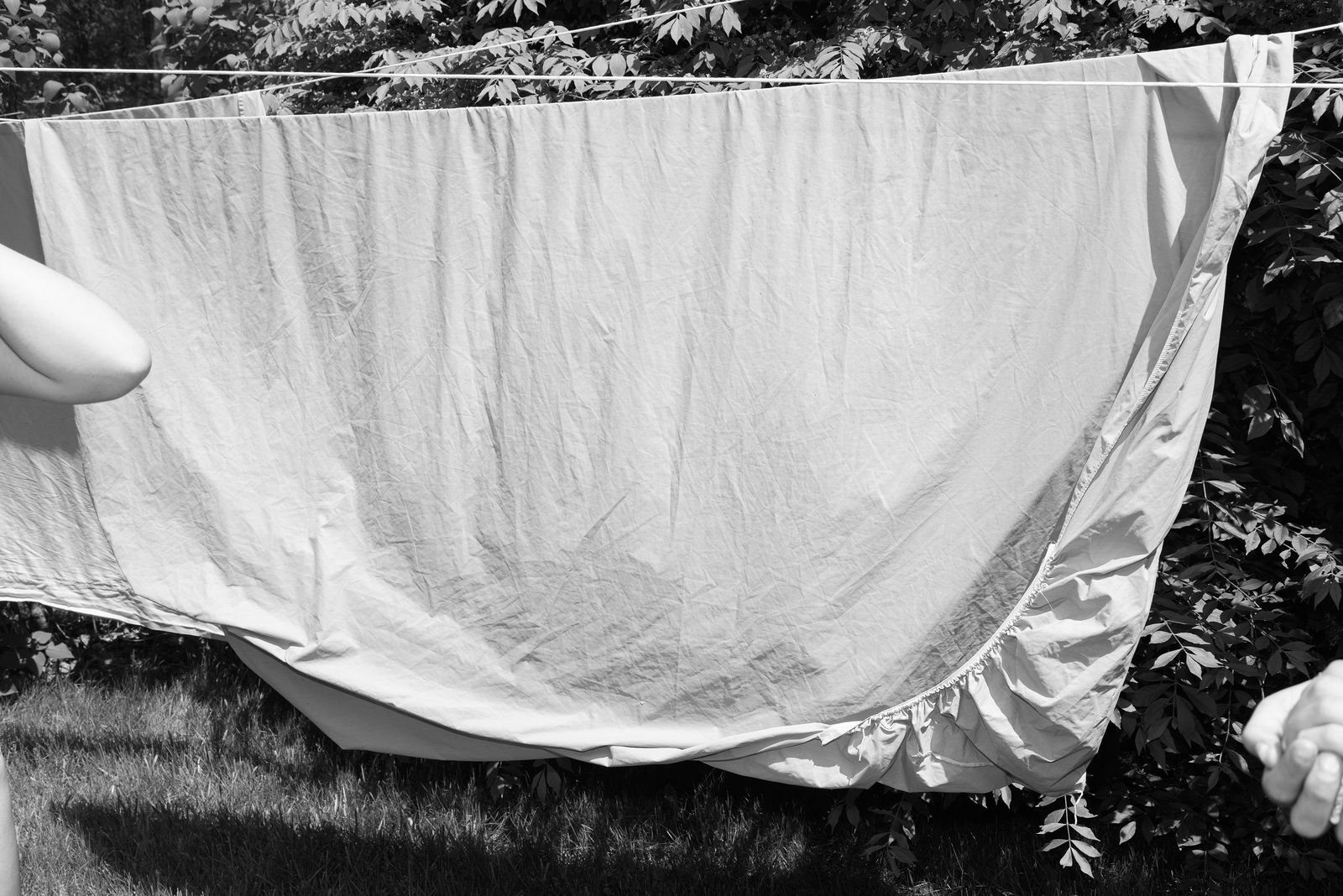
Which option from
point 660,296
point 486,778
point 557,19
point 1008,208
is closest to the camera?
point 1008,208

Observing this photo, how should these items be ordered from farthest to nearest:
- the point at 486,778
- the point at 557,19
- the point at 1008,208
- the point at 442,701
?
the point at 557,19 → the point at 486,778 → the point at 442,701 → the point at 1008,208

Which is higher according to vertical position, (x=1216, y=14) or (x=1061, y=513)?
(x=1216, y=14)

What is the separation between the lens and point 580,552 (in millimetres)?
2039

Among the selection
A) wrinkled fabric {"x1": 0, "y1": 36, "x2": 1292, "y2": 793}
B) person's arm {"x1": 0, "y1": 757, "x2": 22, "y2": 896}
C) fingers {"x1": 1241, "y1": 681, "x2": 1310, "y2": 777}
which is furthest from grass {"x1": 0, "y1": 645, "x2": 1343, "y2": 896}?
fingers {"x1": 1241, "y1": 681, "x2": 1310, "y2": 777}

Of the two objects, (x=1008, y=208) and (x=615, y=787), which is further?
(x=615, y=787)

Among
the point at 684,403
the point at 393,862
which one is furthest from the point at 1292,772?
the point at 393,862

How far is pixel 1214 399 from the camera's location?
254 cm

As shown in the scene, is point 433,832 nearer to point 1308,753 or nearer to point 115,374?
point 115,374

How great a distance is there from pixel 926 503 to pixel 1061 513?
215 mm

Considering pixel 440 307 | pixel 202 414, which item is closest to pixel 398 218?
pixel 440 307

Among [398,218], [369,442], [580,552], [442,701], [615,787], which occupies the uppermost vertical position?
[398,218]

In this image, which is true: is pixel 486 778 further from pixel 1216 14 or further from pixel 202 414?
pixel 1216 14

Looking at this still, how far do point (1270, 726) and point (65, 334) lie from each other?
4.66 ft

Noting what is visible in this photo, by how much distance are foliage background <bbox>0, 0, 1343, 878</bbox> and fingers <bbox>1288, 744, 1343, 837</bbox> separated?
1.26 metres
